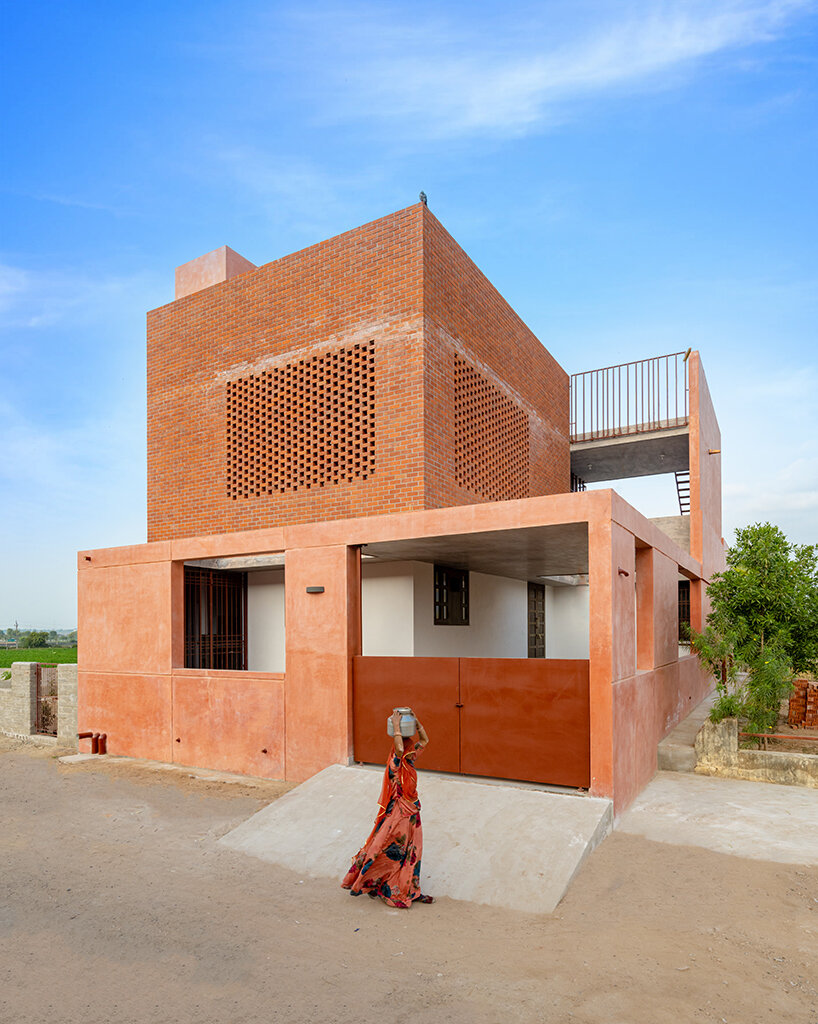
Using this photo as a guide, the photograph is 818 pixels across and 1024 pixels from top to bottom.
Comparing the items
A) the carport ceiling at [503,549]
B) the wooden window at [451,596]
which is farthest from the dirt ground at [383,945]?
the wooden window at [451,596]

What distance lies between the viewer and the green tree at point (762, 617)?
34.3 feet

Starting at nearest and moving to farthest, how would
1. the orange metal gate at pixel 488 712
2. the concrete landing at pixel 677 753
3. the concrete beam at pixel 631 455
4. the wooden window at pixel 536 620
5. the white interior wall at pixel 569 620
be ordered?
the orange metal gate at pixel 488 712 → the concrete landing at pixel 677 753 → the wooden window at pixel 536 620 → the concrete beam at pixel 631 455 → the white interior wall at pixel 569 620

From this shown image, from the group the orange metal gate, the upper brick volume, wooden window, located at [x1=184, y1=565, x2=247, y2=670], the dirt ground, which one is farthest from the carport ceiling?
wooden window, located at [x1=184, y1=565, x2=247, y2=670]

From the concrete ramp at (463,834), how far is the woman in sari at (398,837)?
485 mm

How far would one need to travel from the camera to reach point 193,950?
16.4 feet

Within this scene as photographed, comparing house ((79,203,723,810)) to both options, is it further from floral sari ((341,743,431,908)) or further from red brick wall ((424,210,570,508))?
floral sari ((341,743,431,908))

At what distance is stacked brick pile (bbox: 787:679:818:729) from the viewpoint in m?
13.4

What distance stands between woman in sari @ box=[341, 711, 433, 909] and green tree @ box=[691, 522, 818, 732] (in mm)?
6567

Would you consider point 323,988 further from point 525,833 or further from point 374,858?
point 525,833

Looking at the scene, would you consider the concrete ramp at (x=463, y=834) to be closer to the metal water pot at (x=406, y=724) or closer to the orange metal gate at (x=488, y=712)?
the orange metal gate at (x=488, y=712)

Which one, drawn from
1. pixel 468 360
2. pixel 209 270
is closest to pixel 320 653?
pixel 468 360

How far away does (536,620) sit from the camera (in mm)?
17656

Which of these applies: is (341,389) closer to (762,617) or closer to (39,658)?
(762,617)

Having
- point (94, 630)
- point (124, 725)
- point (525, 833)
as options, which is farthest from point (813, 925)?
point (94, 630)
